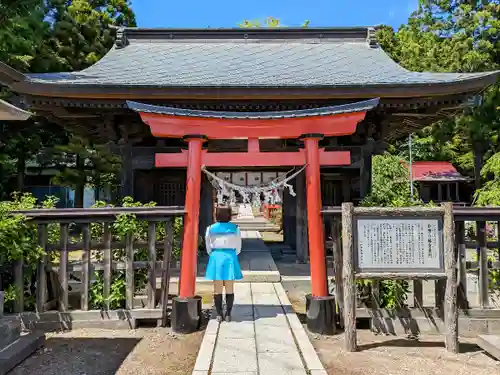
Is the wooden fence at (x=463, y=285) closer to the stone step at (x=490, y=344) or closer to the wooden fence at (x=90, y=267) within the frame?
the stone step at (x=490, y=344)

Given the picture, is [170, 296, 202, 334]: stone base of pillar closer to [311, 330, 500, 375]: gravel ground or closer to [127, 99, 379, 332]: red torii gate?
[127, 99, 379, 332]: red torii gate

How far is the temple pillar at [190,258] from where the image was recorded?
213 inches

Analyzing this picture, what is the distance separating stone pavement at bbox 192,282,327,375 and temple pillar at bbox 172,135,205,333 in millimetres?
361

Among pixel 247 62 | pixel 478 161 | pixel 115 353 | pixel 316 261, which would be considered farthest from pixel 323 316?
pixel 478 161

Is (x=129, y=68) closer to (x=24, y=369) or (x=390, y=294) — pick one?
(x=24, y=369)

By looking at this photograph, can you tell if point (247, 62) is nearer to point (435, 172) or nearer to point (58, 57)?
point (58, 57)

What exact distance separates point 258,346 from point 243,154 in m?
2.81

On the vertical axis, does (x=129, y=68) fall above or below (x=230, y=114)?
above

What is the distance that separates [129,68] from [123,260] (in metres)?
5.97

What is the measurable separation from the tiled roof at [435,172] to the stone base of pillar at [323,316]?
2393 cm

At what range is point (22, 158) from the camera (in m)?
17.8

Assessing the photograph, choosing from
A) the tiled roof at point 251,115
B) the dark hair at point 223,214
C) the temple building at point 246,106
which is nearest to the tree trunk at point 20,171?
the temple building at point 246,106

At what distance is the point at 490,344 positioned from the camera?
14.8 ft

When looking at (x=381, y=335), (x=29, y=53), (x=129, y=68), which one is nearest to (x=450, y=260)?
(x=381, y=335)
